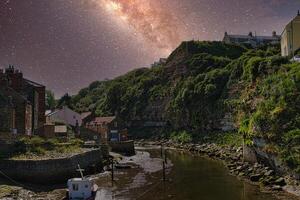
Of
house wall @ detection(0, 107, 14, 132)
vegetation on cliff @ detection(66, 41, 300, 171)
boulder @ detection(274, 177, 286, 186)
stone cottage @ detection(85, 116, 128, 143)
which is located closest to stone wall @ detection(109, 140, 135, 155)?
stone cottage @ detection(85, 116, 128, 143)

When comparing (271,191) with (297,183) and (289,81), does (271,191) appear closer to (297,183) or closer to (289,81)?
(297,183)

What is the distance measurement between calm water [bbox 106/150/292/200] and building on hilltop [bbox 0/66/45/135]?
17.7 m

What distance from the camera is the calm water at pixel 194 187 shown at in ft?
118

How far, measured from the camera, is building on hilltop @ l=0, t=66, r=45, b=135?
4872 cm

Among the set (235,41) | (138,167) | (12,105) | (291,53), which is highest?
(235,41)

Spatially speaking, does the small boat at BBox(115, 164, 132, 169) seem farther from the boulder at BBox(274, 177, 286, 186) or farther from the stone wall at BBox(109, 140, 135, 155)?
the boulder at BBox(274, 177, 286, 186)

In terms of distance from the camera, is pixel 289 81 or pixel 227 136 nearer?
pixel 289 81

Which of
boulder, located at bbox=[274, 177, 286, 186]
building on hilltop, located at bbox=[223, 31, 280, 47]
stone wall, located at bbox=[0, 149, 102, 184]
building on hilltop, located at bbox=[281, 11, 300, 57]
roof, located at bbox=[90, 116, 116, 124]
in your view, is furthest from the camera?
building on hilltop, located at bbox=[223, 31, 280, 47]

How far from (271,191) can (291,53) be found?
3633cm

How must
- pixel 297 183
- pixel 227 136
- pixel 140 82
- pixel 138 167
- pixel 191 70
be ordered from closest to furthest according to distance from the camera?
pixel 297 183 → pixel 138 167 → pixel 227 136 → pixel 191 70 → pixel 140 82

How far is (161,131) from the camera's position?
122938 mm

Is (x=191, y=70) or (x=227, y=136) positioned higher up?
(x=191, y=70)

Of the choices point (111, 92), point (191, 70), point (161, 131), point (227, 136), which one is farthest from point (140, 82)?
point (227, 136)

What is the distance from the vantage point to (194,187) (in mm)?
40562
